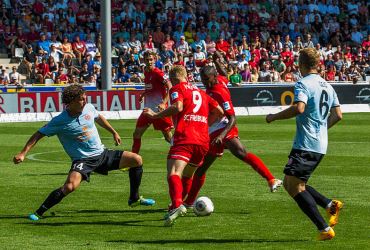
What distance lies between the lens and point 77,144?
1238 centimetres

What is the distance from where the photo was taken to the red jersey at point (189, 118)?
11.7m

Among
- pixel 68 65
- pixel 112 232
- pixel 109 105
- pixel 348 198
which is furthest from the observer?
pixel 68 65

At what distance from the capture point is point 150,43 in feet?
134

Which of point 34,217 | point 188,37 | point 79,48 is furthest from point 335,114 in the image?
point 188,37

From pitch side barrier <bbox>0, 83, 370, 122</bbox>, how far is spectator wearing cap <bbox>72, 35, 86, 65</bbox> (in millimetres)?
3427

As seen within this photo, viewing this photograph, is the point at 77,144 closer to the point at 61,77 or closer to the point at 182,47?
the point at 61,77

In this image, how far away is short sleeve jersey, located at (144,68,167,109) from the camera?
2011cm

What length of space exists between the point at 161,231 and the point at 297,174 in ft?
6.38

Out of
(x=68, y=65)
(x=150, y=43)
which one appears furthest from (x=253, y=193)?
(x=150, y=43)

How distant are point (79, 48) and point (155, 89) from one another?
19.8m

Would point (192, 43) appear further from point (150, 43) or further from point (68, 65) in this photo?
point (68, 65)

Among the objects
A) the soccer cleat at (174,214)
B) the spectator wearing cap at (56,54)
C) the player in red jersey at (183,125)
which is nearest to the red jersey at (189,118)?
the player in red jersey at (183,125)

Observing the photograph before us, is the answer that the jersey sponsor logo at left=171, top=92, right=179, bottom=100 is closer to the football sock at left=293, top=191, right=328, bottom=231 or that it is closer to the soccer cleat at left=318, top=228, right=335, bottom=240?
the football sock at left=293, top=191, right=328, bottom=231

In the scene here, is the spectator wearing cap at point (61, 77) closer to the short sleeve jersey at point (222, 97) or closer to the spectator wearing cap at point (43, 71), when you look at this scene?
the spectator wearing cap at point (43, 71)
